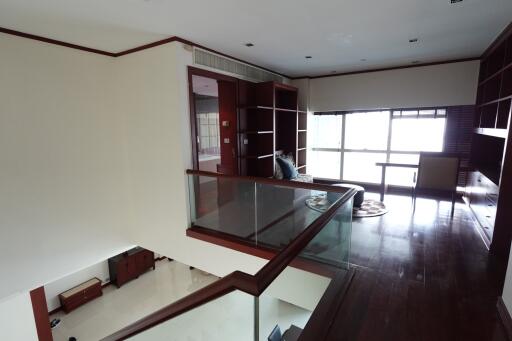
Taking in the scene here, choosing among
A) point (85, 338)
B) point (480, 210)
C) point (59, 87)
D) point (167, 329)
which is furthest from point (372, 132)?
point (85, 338)

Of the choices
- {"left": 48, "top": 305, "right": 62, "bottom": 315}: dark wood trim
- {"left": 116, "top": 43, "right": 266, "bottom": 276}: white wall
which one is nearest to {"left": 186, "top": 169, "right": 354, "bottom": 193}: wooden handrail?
{"left": 116, "top": 43, "right": 266, "bottom": 276}: white wall

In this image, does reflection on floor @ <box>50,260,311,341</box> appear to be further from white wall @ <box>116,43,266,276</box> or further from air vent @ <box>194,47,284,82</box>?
air vent @ <box>194,47,284,82</box>

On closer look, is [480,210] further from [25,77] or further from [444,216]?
[25,77]

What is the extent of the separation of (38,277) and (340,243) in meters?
4.29

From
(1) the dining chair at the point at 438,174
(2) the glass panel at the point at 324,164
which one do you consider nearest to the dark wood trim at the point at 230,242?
(1) the dining chair at the point at 438,174

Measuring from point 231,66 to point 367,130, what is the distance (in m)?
3.54

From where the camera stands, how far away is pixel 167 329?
Result: 2957 millimetres

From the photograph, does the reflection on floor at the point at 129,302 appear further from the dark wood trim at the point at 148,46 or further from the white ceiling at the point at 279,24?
the white ceiling at the point at 279,24

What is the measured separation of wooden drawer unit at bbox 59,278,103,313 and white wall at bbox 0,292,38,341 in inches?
97.5

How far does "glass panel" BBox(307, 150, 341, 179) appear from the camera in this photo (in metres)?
6.71

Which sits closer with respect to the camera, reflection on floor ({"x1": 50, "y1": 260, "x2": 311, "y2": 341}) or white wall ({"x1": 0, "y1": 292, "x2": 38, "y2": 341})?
white wall ({"x1": 0, "y1": 292, "x2": 38, "y2": 341})

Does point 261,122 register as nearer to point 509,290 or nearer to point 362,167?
point 362,167

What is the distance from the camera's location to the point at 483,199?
138 inches

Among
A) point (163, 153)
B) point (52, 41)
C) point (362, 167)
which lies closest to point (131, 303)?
point (163, 153)
